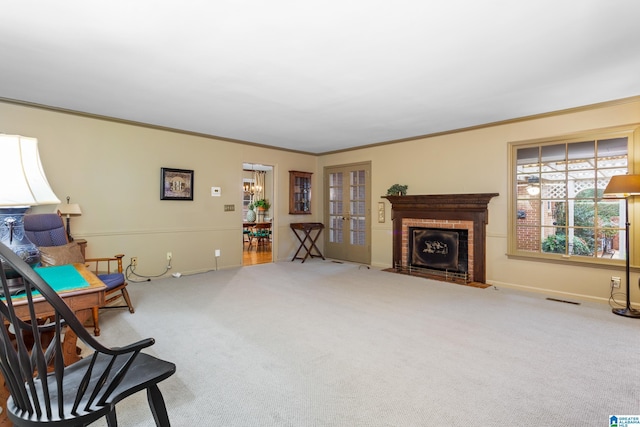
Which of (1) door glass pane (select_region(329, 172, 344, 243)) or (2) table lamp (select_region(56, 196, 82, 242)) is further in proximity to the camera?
(1) door glass pane (select_region(329, 172, 344, 243))

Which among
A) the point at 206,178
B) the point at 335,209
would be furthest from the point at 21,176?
the point at 335,209

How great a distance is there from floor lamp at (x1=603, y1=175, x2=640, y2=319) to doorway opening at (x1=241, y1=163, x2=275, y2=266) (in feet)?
16.9

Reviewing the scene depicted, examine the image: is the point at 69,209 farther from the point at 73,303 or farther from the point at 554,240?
the point at 554,240

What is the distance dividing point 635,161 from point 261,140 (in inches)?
203

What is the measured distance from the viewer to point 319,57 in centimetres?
264

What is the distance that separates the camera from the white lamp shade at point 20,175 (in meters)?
1.40

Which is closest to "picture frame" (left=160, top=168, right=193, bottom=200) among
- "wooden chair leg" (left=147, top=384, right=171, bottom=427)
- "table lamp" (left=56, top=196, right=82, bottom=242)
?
"table lamp" (left=56, top=196, right=82, bottom=242)

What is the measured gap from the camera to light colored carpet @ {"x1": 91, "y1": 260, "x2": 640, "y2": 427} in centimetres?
179

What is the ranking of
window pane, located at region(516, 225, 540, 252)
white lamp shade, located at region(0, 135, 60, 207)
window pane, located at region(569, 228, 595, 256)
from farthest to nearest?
window pane, located at region(516, 225, 540, 252) < window pane, located at region(569, 228, 595, 256) < white lamp shade, located at region(0, 135, 60, 207)

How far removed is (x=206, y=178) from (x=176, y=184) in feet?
1.73

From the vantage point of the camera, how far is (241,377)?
2129mm

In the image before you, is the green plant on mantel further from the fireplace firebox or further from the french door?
the french door

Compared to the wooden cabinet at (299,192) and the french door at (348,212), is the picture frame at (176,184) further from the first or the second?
the french door at (348,212)

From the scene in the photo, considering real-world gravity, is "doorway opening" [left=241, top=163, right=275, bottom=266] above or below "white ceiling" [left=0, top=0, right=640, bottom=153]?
below
